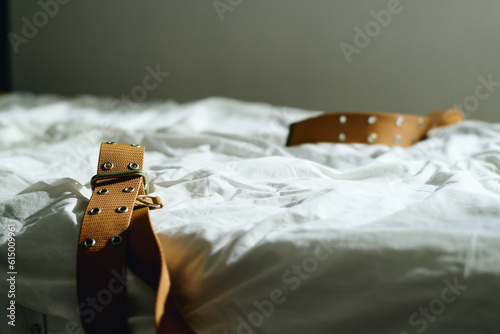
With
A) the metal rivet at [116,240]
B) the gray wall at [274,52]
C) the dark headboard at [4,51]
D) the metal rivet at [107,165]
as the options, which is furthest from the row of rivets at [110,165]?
the dark headboard at [4,51]

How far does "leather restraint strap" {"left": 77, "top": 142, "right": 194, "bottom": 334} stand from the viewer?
44 cm

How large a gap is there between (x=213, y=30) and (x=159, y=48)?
0.27m

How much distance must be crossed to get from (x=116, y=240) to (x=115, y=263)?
0.02 m

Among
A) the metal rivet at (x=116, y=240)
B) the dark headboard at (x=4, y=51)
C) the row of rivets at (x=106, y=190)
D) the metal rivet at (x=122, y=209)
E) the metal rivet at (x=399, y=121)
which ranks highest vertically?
the dark headboard at (x=4, y=51)

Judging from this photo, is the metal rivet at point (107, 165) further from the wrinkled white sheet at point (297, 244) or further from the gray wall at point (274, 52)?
the gray wall at point (274, 52)

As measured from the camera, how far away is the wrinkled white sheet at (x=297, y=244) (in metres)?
0.41

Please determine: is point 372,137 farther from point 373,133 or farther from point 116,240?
point 116,240

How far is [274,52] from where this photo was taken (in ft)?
6.12

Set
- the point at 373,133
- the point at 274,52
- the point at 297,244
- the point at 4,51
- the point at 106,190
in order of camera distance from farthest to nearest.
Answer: the point at 4,51, the point at 274,52, the point at 373,133, the point at 106,190, the point at 297,244

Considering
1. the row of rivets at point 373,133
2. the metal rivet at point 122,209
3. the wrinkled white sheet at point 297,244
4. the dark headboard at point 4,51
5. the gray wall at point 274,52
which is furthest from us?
the dark headboard at point 4,51

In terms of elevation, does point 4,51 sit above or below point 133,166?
above

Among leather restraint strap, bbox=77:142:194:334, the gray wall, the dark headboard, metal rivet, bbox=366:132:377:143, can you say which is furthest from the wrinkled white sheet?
the dark headboard

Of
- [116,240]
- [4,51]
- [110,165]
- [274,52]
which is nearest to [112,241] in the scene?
A: [116,240]

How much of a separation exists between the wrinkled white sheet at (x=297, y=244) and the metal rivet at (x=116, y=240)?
0.04 meters
